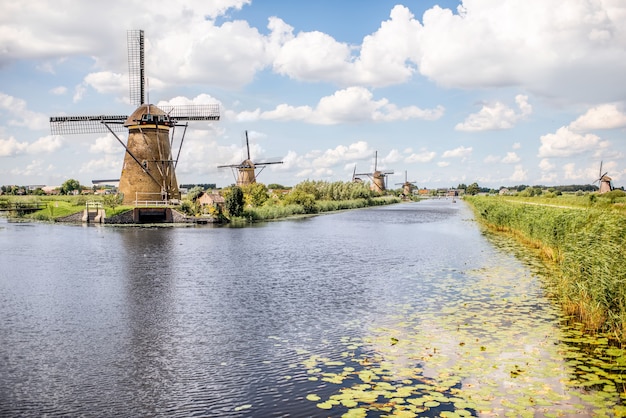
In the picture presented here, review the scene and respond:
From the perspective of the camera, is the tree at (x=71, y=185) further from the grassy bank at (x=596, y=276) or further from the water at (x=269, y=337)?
the grassy bank at (x=596, y=276)

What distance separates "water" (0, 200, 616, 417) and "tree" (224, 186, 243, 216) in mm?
30195

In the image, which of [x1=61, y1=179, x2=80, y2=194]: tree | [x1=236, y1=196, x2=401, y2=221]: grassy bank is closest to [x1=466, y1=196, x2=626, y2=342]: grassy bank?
[x1=236, y1=196, x2=401, y2=221]: grassy bank

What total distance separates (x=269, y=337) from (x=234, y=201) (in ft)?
143

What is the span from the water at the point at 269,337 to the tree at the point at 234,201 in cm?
3019

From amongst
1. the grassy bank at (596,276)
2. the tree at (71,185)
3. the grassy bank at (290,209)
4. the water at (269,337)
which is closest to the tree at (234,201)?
the grassy bank at (290,209)

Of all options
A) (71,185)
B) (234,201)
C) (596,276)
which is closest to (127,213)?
(234,201)

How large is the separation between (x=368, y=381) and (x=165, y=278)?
12878 millimetres

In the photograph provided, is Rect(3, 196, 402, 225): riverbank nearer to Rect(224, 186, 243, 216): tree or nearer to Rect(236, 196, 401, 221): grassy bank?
Rect(236, 196, 401, 221): grassy bank

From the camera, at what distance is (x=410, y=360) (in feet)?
30.8

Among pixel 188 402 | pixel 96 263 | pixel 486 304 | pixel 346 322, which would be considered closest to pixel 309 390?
pixel 188 402

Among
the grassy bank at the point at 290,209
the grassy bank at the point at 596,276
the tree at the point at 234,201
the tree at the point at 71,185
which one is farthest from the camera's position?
the tree at the point at 71,185

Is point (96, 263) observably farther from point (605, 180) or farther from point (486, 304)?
point (605, 180)

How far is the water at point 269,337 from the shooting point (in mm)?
7820

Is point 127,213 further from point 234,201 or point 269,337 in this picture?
point 269,337
